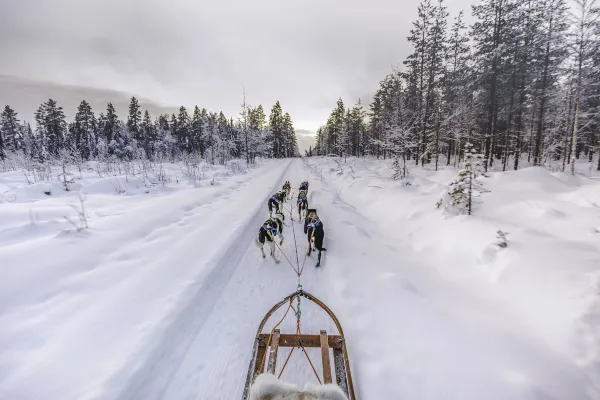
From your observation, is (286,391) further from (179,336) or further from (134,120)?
(134,120)

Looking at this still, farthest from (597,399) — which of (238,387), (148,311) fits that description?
(148,311)

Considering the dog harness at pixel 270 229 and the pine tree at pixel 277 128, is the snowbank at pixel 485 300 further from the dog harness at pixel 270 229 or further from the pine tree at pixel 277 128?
the pine tree at pixel 277 128

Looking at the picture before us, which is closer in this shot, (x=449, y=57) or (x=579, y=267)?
(x=579, y=267)

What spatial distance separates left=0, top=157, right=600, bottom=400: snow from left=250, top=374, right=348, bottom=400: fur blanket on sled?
1013 millimetres

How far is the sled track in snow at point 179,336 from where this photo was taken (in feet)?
8.55

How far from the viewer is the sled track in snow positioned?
8.55 feet

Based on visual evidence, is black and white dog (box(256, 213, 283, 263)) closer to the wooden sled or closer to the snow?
the snow

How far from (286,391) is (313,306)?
2.28 meters

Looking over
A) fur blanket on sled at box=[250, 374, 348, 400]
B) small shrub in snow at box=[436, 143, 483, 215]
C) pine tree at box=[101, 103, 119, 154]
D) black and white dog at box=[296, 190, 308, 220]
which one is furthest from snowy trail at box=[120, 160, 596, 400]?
pine tree at box=[101, 103, 119, 154]

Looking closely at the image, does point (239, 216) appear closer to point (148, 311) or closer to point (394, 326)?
point (148, 311)

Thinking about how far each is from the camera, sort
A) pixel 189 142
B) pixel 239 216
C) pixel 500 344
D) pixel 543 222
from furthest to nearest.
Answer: pixel 189 142 → pixel 239 216 → pixel 543 222 → pixel 500 344

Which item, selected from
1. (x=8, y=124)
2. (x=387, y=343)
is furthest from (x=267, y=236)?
(x=8, y=124)

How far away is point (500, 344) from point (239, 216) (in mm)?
7207

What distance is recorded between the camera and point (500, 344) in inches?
119
